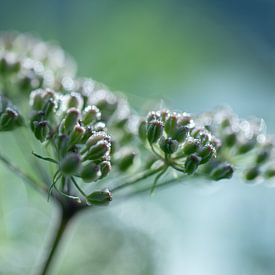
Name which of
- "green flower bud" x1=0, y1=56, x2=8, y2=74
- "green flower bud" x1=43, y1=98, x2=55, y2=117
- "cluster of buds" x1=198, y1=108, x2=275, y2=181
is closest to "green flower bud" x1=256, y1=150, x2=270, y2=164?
"cluster of buds" x1=198, y1=108, x2=275, y2=181

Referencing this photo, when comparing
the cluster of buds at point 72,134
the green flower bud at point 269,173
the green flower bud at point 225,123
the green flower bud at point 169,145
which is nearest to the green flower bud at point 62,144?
the cluster of buds at point 72,134

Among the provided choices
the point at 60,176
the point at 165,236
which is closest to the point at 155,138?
the point at 60,176

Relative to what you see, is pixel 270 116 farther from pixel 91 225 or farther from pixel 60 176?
pixel 60 176

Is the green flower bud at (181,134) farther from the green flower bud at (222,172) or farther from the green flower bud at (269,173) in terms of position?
the green flower bud at (269,173)

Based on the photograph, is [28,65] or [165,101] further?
[165,101]

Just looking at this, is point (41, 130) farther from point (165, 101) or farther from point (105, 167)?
point (165, 101)

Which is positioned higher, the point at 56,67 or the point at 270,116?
the point at 56,67

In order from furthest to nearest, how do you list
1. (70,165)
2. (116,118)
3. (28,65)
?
(28,65), (116,118), (70,165)

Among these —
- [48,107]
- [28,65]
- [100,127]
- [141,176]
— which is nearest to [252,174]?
[141,176]
